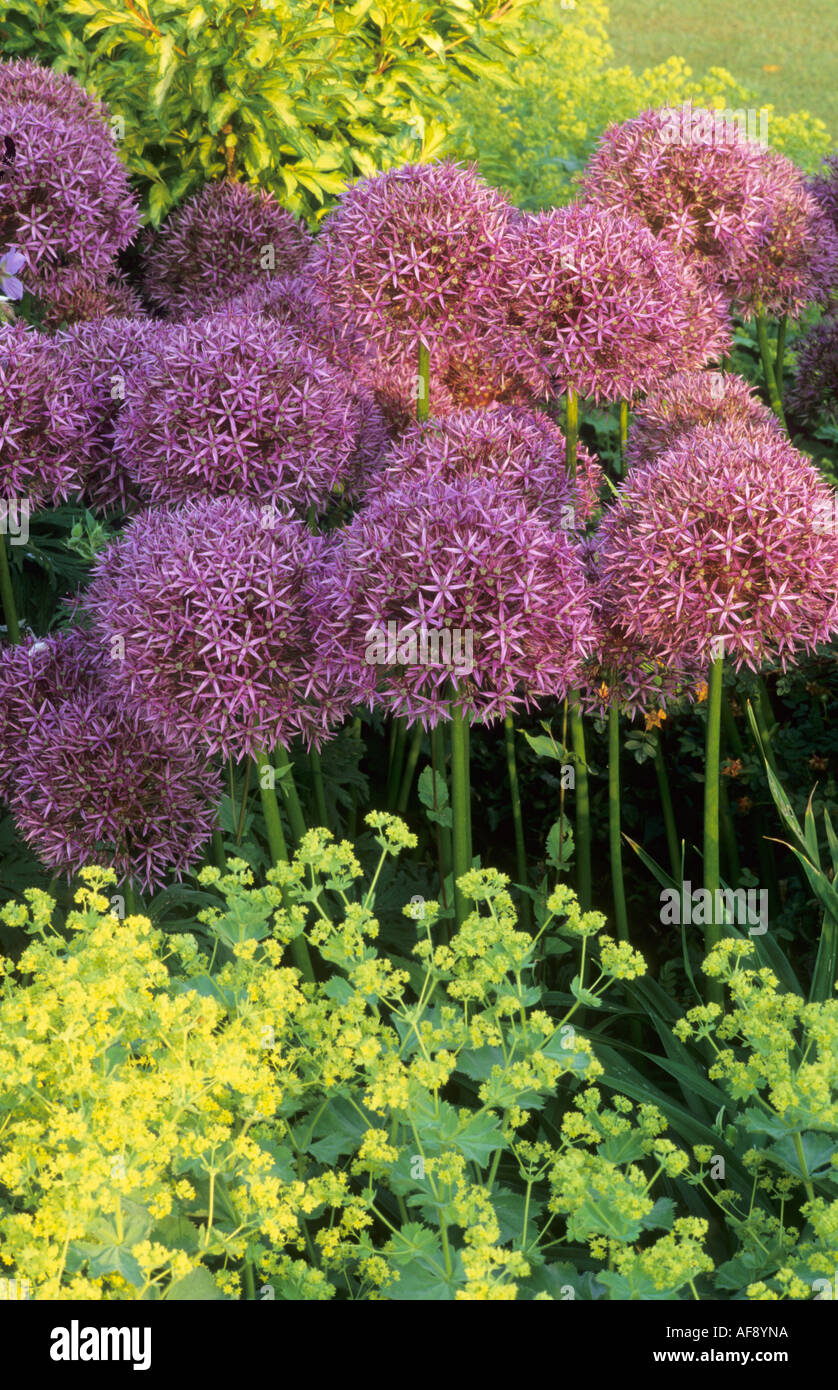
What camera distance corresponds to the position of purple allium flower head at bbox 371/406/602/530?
312 cm

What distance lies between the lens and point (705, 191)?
3867 mm

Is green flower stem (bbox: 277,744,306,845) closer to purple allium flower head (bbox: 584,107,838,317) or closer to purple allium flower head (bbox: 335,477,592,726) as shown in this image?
purple allium flower head (bbox: 335,477,592,726)

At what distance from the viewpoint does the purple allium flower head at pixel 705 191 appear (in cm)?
385

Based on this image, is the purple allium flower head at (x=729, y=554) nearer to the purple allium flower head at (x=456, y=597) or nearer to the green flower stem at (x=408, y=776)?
the purple allium flower head at (x=456, y=597)

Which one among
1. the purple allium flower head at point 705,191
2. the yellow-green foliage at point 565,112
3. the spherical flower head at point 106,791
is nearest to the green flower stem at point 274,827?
the spherical flower head at point 106,791

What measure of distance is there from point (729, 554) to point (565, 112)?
692 centimetres

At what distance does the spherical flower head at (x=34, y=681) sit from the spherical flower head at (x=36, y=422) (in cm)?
38

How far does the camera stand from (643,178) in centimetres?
386

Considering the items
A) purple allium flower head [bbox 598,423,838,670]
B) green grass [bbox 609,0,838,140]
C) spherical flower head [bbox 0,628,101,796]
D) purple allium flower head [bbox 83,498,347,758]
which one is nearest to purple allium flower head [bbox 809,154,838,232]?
purple allium flower head [bbox 598,423,838,670]

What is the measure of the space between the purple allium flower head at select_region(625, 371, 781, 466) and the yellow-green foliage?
4048 millimetres

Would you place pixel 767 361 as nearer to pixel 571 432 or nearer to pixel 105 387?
pixel 571 432
